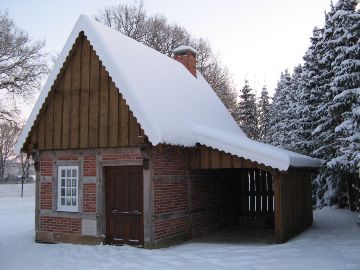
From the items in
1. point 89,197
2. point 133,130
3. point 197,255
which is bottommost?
point 197,255

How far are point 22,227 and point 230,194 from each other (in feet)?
27.0

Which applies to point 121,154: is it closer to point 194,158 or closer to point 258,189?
point 194,158

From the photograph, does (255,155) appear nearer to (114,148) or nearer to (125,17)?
(114,148)

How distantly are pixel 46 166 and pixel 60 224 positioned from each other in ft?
6.04

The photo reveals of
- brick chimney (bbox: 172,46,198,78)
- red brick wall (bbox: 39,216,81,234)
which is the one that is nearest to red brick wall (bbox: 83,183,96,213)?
red brick wall (bbox: 39,216,81,234)

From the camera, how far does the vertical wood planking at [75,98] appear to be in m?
12.5

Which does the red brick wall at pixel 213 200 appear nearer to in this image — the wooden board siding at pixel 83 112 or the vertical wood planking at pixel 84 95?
the wooden board siding at pixel 83 112

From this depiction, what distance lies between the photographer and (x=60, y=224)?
41.7ft

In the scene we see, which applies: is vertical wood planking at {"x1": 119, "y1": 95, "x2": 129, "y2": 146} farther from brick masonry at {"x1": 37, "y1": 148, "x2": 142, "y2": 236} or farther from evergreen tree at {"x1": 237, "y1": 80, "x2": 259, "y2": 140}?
evergreen tree at {"x1": 237, "y1": 80, "x2": 259, "y2": 140}

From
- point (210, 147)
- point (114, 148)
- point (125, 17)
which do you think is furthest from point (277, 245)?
point (125, 17)

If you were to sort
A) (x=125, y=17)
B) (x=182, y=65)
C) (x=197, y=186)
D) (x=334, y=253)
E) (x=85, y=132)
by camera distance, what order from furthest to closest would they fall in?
(x=125, y=17), (x=182, y=65), (x=197, y=186), (x=85, y=132), (x=334, y=253)

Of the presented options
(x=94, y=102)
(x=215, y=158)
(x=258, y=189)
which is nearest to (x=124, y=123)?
(x=94, y=102)

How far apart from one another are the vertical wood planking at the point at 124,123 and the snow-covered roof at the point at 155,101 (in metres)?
0.46

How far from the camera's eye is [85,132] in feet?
40.7
